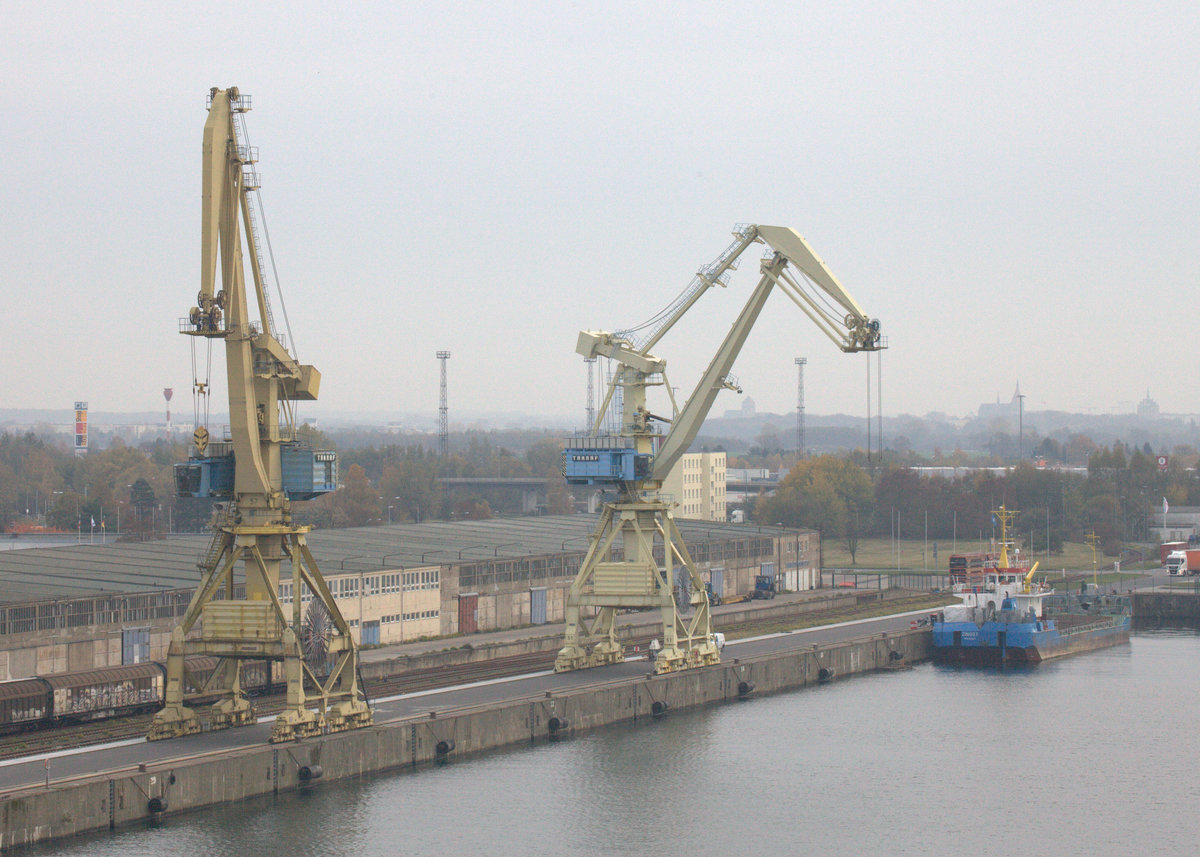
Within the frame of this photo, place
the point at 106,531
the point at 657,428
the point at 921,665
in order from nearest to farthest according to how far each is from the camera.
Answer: the point at 657,428
the point at 921,665
the point at 106,531

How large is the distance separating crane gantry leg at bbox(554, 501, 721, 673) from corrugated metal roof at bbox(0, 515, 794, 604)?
11.0 meters

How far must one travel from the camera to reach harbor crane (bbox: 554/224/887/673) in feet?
193

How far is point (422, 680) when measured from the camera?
56344 mm

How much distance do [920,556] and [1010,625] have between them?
2440 inches

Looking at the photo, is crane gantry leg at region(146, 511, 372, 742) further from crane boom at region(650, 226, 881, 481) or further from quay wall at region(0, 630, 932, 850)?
Result: crane boom at region(650, 226, 881, 481)

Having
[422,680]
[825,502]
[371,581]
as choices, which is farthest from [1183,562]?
[422,680]

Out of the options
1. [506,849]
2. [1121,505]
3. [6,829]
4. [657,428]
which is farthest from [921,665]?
[1121,505]

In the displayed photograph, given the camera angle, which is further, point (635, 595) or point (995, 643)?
point (995, 643)

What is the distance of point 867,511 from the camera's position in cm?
15188

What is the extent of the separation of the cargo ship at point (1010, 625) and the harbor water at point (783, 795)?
14.0m

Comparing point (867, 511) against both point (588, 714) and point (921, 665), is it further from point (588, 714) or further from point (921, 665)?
point (588, 714)

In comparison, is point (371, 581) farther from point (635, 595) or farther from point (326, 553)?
point (635, 595)

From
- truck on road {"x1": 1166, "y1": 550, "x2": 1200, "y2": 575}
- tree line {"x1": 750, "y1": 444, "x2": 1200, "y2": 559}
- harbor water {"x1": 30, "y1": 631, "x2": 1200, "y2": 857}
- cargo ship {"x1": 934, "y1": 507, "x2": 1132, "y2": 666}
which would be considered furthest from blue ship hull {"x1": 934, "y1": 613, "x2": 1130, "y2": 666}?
tree line {"x1": 750, "y1": 444, "x2": 1200, "y2": 559}

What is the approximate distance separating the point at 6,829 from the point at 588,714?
2197 cm
